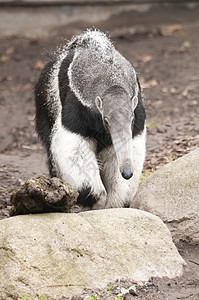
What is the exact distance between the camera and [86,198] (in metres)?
5.36

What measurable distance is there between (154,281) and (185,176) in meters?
1.20

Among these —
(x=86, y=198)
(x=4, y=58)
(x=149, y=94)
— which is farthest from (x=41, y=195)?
(x=4, y=58)

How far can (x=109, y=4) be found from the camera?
1398 centimetres

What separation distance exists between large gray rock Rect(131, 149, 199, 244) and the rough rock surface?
93 cm

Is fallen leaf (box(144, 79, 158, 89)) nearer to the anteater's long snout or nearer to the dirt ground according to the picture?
the dirt ground

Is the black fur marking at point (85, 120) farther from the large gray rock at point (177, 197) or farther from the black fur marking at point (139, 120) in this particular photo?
the large gray rock at point (177, 197)

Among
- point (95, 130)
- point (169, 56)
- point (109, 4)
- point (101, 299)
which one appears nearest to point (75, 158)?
point (95, 130)

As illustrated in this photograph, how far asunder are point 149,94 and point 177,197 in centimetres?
652

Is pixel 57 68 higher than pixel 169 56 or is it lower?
higher

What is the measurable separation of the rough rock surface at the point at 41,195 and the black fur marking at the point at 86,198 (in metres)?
0.90

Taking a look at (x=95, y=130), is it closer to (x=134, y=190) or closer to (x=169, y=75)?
(x=134, y=190)

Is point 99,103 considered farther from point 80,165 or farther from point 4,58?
point 4,58

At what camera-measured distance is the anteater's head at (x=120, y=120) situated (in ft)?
14.4

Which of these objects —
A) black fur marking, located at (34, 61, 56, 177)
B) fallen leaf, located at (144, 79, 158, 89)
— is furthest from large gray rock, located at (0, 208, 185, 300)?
fallen leaf, located at (144, 79, 158, 89)
